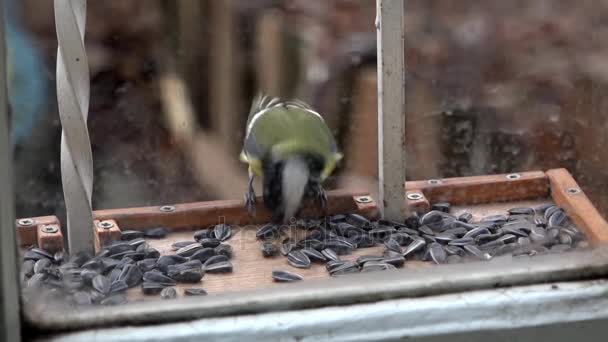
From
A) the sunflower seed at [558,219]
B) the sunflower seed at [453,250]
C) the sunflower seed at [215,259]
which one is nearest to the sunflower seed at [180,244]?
the sunflower seed at [215,259]

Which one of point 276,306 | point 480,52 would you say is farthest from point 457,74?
point 276,306

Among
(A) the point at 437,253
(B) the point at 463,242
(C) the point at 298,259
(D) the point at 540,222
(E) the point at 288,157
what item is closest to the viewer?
(A) the point at 437,253

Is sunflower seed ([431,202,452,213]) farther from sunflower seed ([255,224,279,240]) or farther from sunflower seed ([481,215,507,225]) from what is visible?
sunflower seed ([255,224,279,240])

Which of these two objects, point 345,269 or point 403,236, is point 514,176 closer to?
point 403,236

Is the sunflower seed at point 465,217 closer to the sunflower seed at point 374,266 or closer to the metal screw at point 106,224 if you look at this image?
the sunflower seed at point 374,266

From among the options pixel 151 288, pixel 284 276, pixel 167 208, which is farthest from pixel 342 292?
pixel 167 208
